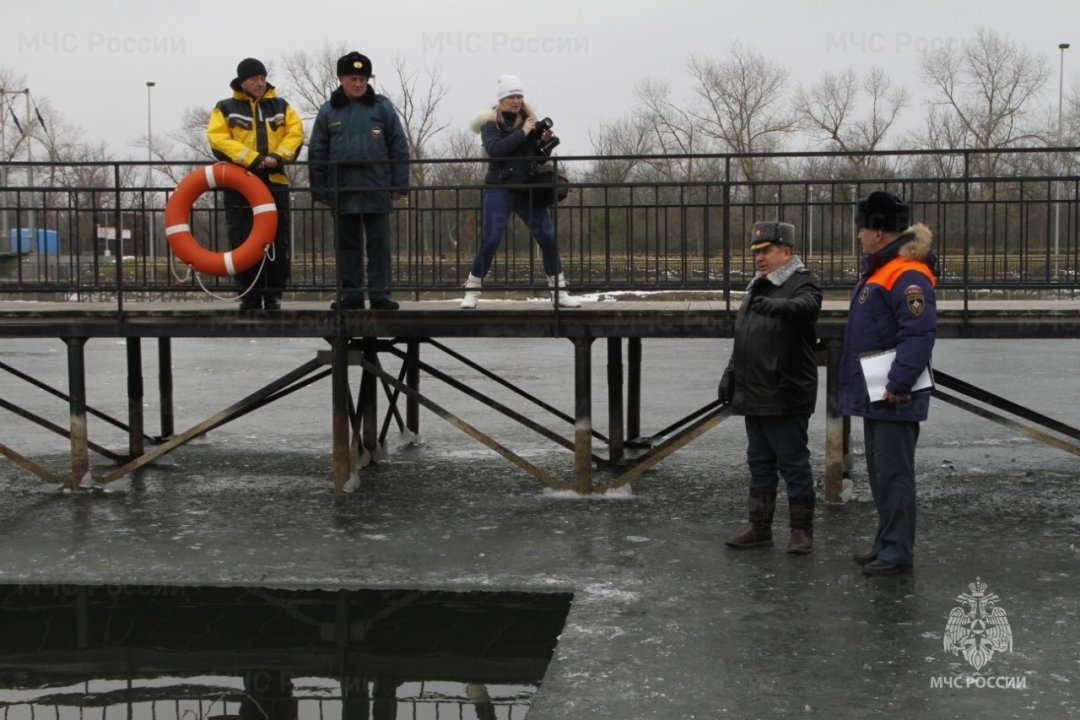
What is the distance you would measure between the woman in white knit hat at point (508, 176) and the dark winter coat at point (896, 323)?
2.94 m

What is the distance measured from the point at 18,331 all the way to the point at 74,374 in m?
0.49

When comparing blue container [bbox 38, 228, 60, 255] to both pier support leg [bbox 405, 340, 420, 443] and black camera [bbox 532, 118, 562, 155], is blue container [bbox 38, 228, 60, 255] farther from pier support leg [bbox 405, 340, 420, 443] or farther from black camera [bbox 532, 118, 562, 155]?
black camera [bbox 532, 118, 562, 155]

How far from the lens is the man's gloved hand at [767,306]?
6.98m

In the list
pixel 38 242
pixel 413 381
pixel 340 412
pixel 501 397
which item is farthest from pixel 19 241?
pixel 501 397

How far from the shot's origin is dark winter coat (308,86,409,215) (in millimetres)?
9180

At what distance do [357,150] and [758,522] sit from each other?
393 centimetres

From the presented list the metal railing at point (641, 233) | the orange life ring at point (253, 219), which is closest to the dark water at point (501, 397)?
the metal railing at point (641, 233)

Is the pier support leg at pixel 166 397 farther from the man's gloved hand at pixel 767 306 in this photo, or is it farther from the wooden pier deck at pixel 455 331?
the man's gloved hand at pixel 767 306

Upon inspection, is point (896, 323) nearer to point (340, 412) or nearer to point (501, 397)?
point (340, 412)

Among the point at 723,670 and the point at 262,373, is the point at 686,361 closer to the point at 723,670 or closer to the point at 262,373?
the point at 262,373

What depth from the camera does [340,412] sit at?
9094 millimetres

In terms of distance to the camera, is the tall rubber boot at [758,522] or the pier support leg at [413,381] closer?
the tall rubber boot at [758,522]

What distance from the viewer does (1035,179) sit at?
8.44 m

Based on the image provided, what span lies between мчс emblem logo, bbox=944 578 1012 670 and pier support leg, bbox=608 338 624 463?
12.9 feet
